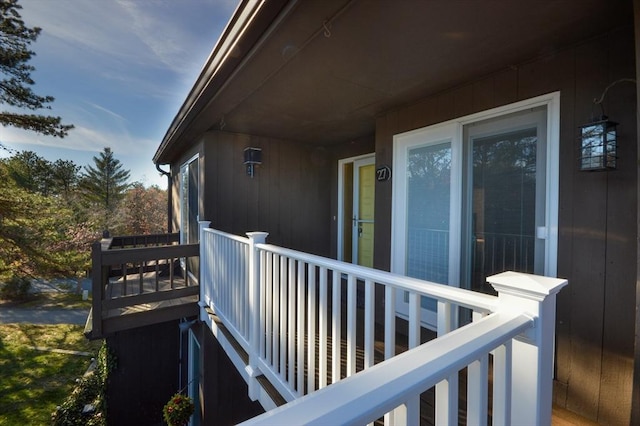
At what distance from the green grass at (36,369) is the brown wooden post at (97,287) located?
4632 millimetres

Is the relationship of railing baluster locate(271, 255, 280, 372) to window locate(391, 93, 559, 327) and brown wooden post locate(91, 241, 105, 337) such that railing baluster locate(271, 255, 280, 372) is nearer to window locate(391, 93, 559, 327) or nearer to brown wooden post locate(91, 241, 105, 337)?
window locate(391, 93, 559, 327)

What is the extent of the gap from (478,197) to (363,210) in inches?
86.4

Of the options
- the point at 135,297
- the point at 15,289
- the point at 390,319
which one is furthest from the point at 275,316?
the point at 15,289

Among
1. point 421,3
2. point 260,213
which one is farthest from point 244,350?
point 421,3

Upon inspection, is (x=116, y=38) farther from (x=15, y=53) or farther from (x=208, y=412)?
(x=208, y=412)

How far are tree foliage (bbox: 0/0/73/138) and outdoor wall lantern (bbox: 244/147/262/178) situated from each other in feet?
23.0

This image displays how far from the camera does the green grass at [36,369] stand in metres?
6.20

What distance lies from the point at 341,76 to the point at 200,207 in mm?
2987

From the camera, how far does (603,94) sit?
1.83m

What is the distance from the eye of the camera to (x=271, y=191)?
4.77 meters

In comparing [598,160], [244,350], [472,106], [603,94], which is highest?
[472,106]

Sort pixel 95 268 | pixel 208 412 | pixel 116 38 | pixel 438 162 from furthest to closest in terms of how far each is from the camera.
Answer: pixel 116 38
pixel 208 412
pixel 95 268
pixel 438 162

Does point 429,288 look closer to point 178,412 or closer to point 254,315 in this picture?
point 254,315

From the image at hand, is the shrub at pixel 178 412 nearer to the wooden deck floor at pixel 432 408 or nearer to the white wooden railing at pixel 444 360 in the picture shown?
the wooden deck floor at pixel 432 408
